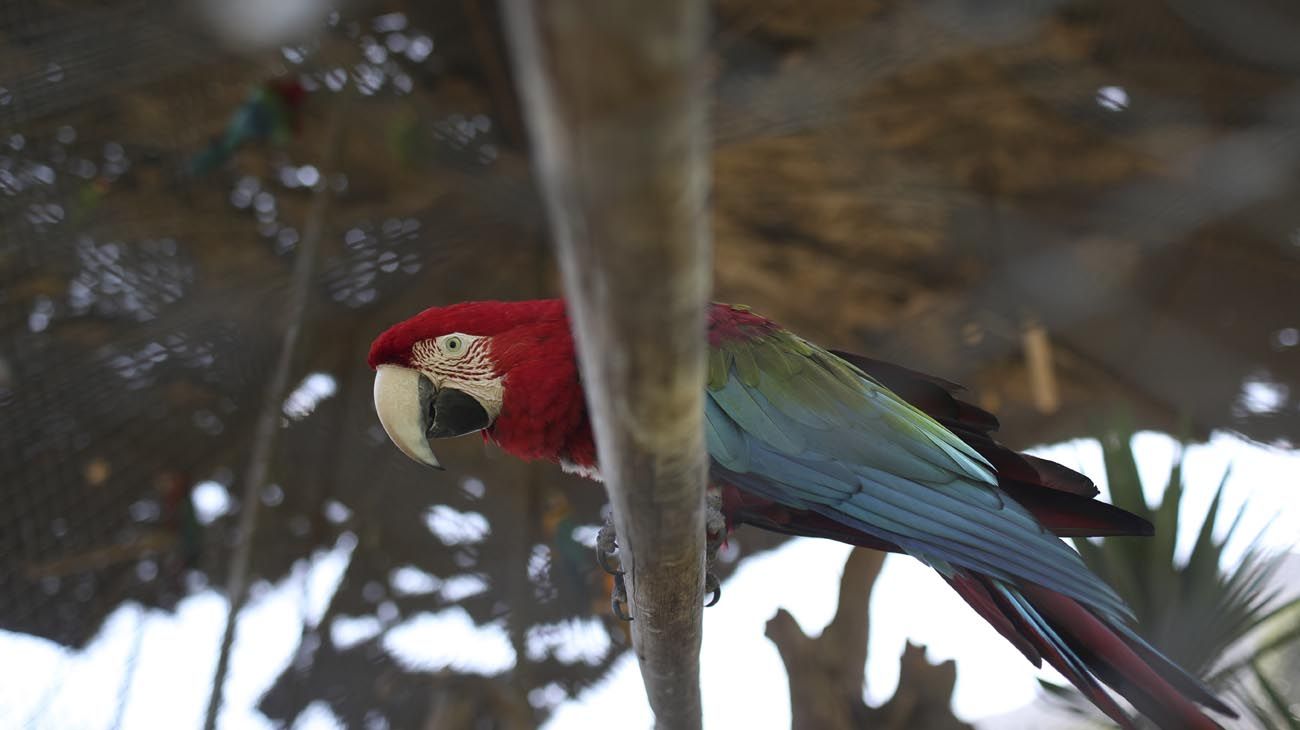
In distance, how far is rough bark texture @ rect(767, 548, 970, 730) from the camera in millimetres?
1479

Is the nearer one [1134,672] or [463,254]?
[1134,672]

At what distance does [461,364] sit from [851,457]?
518 millimetres

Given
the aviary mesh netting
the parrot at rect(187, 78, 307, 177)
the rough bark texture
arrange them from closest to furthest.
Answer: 1. the rough bark texture
2. the aviary mesh netting
3. the parrot at rect(187, 78, 307, 177)

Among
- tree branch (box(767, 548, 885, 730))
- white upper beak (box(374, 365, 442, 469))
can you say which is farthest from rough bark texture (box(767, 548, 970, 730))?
white upper beak (box(374, 365, 442, 469))

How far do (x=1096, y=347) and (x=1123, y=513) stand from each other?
2.30 m

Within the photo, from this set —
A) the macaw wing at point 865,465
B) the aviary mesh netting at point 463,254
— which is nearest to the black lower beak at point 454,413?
the macaw wing at point 865,465

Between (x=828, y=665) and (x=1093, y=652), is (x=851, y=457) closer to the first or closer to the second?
(x=1093, y=652)

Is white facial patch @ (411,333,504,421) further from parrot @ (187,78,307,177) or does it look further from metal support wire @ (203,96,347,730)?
parrot @ (187,78,307,177)

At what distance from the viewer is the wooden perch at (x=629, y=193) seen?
269 mm

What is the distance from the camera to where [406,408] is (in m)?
1.17

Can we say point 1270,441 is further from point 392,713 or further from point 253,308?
point 253,308

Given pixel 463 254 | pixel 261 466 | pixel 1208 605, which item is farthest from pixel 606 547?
pixel 463 254

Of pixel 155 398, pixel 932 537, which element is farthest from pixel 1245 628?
pixel 155 398

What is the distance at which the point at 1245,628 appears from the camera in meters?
1.23
